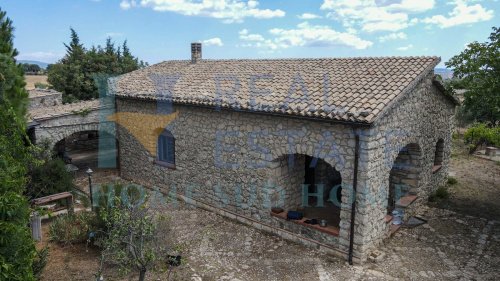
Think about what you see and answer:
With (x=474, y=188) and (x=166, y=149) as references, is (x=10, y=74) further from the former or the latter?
(x=474, y=188)

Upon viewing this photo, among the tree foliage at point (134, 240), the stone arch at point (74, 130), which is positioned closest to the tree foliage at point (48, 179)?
the stone arch at point (74, 130)

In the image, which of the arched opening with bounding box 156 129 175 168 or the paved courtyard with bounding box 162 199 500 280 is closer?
the paved courtyard with bounding box 162 199 500 280

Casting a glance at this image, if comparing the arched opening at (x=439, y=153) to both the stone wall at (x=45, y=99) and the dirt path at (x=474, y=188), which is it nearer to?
the dirt path at (x=474, y=188)

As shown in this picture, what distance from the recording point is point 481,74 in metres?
11.2

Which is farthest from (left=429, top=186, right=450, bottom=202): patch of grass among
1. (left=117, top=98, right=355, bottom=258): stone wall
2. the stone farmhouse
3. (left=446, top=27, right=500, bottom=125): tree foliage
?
(left=117, top=98, right=355, bottom=258): stone wall

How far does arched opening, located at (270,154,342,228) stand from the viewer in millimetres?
10227

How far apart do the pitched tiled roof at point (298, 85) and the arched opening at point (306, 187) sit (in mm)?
1768

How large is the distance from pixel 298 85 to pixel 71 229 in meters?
6.87

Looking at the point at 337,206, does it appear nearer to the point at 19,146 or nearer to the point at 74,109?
the point at 19,146

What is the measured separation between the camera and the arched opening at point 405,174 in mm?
11242

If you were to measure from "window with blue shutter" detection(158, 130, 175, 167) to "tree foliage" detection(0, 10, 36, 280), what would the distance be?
7328 millimetres

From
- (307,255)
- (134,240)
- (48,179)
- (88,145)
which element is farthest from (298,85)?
(88,145)

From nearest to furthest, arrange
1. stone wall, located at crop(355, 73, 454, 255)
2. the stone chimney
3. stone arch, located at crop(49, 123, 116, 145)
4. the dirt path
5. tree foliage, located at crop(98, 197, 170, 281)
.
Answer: tree foliage, located at crop(98, 197, 170, 281) → stone wall, located at crop(355, 73, 454, 255) → the dirt path → stone arch, located at crop(49, 123, 116, 145) → the stone chimney

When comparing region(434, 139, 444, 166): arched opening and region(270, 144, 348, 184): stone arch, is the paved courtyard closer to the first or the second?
region(270, 144, 348, 184): stone arch
